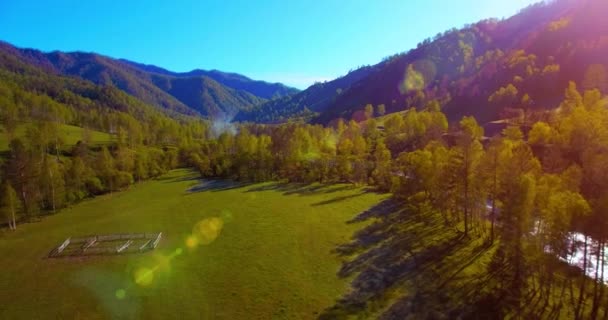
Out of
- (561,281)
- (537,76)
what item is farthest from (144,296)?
(537,76)

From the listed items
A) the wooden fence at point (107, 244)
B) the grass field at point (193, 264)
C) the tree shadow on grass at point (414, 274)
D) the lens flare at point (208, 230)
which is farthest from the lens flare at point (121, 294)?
the tree shadow on grass at point (414, 274)

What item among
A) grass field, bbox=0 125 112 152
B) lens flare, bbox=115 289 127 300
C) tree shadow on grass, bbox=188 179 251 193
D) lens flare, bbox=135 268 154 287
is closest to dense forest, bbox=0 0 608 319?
grass field, bbox=0 125 112 152

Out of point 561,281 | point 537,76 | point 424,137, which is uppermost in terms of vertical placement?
point 537,76

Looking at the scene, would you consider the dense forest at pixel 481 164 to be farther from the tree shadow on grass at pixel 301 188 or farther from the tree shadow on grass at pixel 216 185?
the tree shadow on grass at pixel 216 185

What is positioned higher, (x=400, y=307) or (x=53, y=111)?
(x=53, y=111)

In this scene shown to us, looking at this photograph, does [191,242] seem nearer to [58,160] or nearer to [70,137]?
[58,160]

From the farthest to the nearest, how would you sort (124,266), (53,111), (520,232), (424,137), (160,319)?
(53,111), (424,137), (124,266), (520,232), (160,319)

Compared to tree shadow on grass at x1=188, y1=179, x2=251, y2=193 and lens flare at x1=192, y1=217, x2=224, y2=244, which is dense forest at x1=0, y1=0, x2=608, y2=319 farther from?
lens flare at x1=192, y1=217, x2=224, y2=244

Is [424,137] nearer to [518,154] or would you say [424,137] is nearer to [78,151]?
[518,154]
